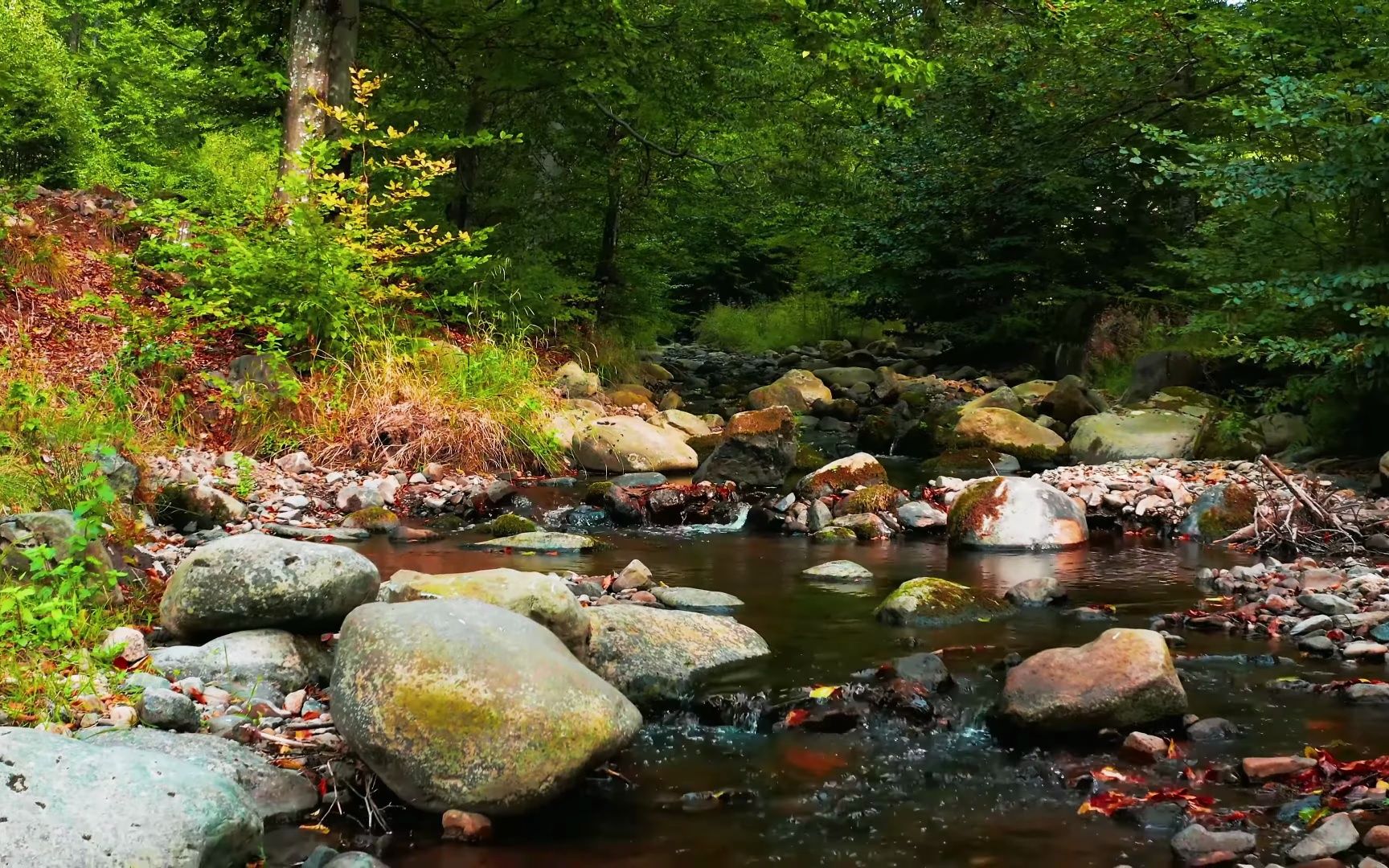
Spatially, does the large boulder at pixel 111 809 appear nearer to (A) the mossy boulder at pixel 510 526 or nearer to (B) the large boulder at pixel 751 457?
(A) the mossy boulder at pixel 510 526

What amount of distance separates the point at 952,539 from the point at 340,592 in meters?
4.85

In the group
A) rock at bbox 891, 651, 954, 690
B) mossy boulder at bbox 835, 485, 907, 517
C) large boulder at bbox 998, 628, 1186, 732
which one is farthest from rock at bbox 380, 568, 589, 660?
mossy boulder at bbox 835, 485, 907, 517

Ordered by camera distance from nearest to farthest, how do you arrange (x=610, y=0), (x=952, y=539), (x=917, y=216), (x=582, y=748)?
(x=582, y=748)
(x=952, y=539)
(x=610, y=0)
(x=917, y=216)

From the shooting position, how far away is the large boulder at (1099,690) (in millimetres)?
4012

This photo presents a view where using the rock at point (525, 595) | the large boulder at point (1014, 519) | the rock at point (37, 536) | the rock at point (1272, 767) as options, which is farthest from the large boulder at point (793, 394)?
the rock at point (1272, 767)

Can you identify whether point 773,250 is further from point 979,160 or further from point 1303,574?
point 1303,574

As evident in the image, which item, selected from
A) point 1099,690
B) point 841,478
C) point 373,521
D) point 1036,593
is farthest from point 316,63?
point 1099,690

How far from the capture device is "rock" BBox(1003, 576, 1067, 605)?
5957 mm

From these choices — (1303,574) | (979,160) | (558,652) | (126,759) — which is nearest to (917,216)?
(979,160)

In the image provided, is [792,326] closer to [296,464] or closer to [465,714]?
[296,464]

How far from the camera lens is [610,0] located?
35.1 feet

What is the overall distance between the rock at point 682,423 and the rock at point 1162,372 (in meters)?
5.16

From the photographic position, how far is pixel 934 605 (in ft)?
18.4

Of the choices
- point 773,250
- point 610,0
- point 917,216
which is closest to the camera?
point 610,0
